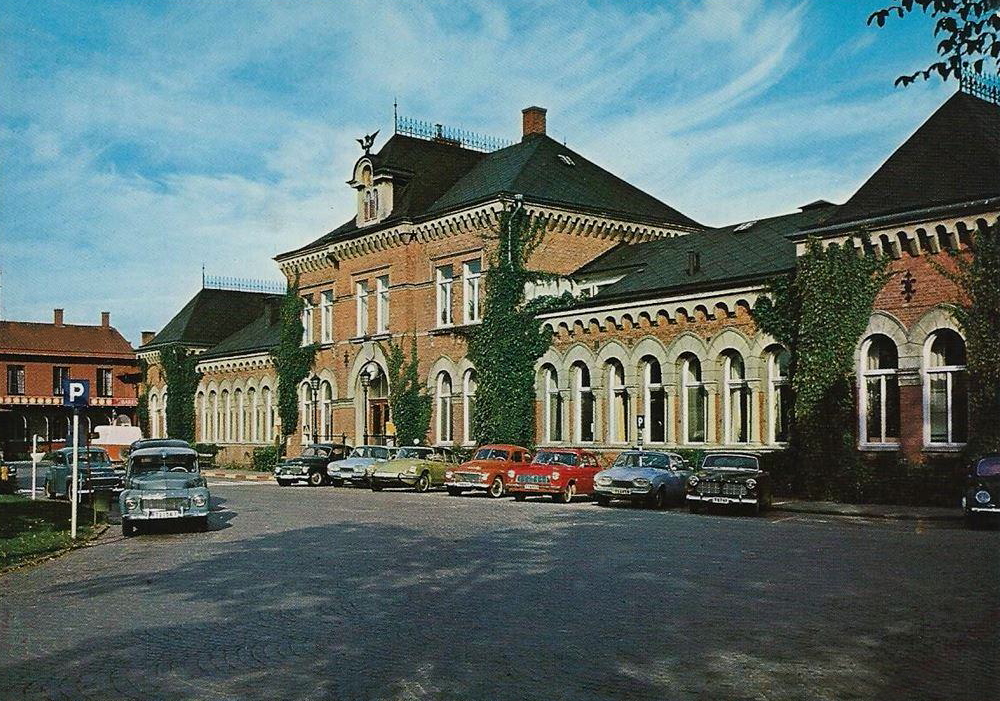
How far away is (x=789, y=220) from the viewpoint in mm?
39062

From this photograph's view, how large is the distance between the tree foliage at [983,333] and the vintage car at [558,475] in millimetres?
10389

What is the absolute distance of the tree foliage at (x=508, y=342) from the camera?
4169 centimetres

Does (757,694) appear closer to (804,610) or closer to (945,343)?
(804,610)

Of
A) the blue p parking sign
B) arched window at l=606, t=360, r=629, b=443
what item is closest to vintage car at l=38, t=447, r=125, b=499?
the blue p parking sign

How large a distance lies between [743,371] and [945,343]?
7.11 m

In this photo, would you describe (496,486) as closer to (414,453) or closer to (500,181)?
(414,453)

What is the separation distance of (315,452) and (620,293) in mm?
13029

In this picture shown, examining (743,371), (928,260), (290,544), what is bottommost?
(290,544)

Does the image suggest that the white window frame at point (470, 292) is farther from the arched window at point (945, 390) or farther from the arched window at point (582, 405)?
the arched window at point (945, 390)

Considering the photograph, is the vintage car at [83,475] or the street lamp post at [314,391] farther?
the street lamp post at [314,391]

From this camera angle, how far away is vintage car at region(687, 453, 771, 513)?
2636cm

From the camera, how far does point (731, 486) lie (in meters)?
26.4

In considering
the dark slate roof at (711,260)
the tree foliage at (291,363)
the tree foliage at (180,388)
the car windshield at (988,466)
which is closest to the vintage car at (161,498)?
the car windshield at (988,466)

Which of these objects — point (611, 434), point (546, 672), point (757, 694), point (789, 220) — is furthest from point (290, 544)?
point (789, 220)
